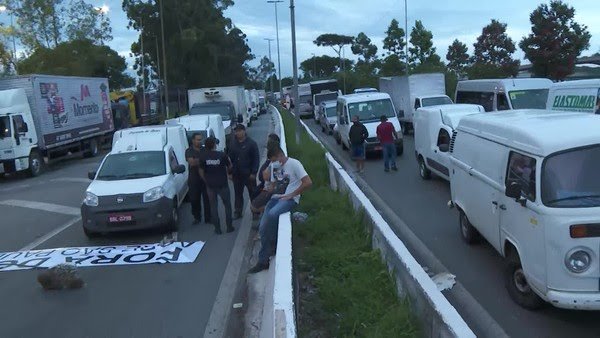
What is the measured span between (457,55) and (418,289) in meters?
57.4

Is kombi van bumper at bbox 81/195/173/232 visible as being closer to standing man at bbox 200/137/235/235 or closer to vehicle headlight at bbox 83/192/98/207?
vehicle headlight at bbox 83/192/98/207

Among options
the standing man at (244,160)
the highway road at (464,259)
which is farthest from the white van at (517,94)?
the standing man at (244,160)

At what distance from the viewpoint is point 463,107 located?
47.2 feet

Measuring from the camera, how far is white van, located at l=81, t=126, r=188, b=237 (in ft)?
32.4

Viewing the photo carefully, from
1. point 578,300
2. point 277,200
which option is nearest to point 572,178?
point 578,300

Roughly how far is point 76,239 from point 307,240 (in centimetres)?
440

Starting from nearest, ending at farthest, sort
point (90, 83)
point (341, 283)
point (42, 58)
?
point (341, 283), point (90, 83), point (42, 58)

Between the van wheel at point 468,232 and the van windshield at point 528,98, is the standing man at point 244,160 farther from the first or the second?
the van windshield at point 528,98

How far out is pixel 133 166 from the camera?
11297mm

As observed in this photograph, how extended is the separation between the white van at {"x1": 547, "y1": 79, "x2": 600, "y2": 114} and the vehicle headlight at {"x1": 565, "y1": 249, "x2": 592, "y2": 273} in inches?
362

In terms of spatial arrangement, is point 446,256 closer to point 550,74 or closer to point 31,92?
point 31,92

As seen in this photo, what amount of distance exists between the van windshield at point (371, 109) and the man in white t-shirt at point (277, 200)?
43.9ft

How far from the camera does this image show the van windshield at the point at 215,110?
26.9 metres

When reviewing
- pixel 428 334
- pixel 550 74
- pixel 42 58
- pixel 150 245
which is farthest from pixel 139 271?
pixel 42 58
